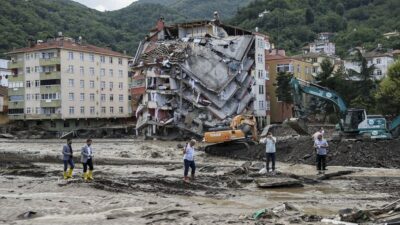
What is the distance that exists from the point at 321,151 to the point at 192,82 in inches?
1965

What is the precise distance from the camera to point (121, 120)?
105 meters

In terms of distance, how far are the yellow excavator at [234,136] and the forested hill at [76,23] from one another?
95271mm

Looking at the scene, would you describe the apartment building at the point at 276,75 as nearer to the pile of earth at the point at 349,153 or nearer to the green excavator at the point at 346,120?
the green excavator at the point at 346,120

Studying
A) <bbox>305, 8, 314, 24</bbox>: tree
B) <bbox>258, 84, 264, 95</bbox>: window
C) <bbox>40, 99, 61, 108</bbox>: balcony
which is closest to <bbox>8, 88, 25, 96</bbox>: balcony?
<bbox>40, 99, 61, 108</bbox>: balcony

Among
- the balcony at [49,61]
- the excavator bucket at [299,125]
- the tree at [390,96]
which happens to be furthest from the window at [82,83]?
the excavator bucket at [299,125]

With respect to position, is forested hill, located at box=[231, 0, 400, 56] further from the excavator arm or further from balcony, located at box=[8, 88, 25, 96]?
the excavator arm

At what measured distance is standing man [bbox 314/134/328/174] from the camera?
2722 cm

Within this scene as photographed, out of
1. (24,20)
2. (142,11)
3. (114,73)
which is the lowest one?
(114,73)

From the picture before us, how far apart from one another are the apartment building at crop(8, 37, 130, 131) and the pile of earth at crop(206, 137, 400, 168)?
61492mm

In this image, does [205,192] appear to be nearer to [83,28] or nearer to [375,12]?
[83,28]

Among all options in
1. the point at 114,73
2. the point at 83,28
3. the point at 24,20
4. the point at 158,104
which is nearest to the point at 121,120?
the point at 114,73

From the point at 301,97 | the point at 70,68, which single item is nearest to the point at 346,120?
the point at 301,97

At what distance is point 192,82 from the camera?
251 ft

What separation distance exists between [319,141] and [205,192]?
8785 mm
